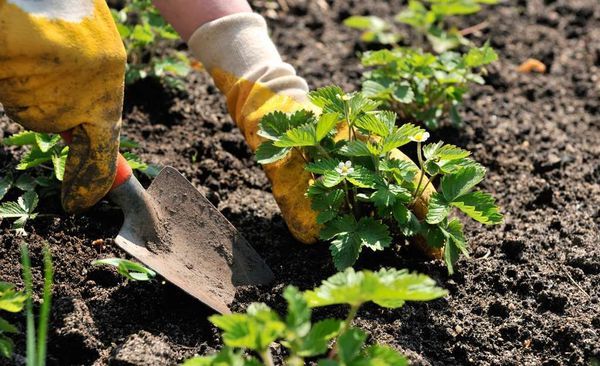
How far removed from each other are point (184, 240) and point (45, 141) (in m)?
0.51

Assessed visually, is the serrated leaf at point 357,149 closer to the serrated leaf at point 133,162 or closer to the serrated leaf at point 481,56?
the serrated leaf at point 133,162

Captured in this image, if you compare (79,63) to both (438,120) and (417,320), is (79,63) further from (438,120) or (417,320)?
(438,120)

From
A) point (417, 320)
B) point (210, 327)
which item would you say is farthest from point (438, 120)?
point (210, 327)

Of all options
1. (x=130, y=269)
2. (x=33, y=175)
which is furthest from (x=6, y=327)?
(x=33, y=175)

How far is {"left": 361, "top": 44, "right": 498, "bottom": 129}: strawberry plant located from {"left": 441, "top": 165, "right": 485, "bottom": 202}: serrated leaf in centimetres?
64

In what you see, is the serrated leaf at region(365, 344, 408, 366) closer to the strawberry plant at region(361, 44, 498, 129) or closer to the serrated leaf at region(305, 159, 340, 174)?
the serrated leaf at region(305, 159, 340, 174)

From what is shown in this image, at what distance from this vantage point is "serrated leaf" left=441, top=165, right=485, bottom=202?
234 centimetres

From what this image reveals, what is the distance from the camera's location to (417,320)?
7.70 ft

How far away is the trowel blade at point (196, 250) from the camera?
2.34 meters

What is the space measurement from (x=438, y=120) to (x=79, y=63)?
1.63 meters

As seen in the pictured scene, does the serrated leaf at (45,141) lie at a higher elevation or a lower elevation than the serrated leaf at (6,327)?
higher

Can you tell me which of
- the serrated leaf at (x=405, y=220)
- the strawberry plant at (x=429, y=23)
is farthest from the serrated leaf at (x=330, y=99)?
the strawberry plant at (x=429, y=23)

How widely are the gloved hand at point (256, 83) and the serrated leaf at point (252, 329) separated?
746mm

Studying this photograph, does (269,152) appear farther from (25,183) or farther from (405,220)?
(25,183)
